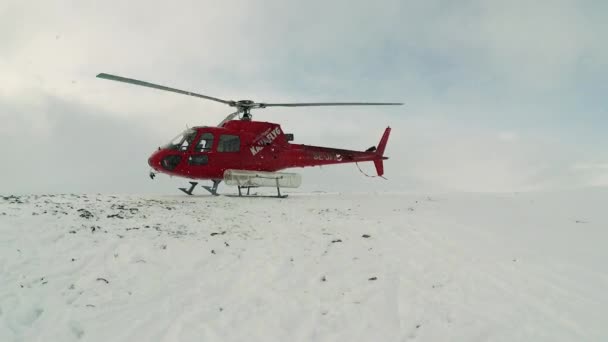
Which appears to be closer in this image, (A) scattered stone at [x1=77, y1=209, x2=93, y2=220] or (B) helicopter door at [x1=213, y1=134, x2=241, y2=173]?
(A) scattered stone at [x1=77, y1=209, x2=93, y2=220]

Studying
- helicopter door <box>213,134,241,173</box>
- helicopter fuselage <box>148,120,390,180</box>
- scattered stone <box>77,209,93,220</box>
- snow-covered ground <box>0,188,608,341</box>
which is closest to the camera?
snow-covered ground <box>0,188,608,341</box>

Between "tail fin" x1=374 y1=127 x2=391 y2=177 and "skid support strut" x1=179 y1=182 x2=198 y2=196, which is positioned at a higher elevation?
"tail fin" x1=374 y1=127 x2=391 y2=177

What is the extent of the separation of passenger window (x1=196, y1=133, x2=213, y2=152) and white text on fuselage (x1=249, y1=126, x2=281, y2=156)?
1.68 meters

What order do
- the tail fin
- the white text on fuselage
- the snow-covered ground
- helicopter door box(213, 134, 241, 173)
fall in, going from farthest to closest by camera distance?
the tail fin
the white text on fuselage
helicopter door box(213, 134, 241, 173)
the snow-covered ground

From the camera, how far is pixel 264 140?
15.0 metres

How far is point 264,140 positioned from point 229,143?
152cm

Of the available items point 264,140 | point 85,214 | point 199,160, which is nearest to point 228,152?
point 199,160

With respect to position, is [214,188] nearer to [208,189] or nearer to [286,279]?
[208,189]

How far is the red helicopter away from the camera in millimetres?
13453

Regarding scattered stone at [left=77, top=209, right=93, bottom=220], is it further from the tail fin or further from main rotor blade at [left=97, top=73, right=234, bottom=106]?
the tail fin

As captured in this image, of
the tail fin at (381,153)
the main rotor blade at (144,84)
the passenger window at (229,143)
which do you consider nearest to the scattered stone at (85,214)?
the main rotor blade at (144,84)

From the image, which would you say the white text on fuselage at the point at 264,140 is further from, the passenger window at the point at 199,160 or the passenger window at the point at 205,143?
the passenger window at the point at 199,160

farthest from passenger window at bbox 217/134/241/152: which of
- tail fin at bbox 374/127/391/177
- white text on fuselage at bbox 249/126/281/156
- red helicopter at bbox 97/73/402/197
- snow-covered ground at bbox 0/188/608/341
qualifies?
tail fin at bbox 374/127/391/177

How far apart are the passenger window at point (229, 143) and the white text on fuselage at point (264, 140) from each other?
0.60 meters
